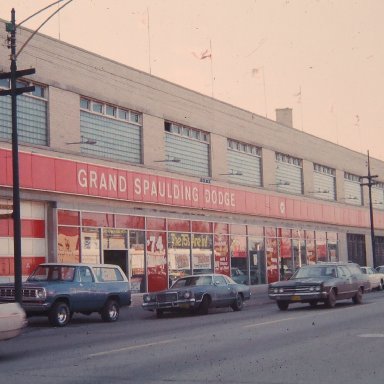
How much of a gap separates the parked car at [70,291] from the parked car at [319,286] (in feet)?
17.0

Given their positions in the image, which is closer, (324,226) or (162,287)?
(162,287)

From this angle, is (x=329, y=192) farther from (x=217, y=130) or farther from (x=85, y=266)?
(x=85, y=266)

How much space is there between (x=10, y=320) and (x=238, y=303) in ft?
47.6

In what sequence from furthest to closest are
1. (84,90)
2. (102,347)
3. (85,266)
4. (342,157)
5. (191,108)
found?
(342,157), (191,108), (84,90), (85,266), (102,347)

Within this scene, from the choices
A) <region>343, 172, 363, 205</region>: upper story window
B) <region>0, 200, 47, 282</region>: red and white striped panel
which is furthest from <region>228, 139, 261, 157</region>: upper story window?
<region>0, 200, 47, 282</region>: red and white striped panel

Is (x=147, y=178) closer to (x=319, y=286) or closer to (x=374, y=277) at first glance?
(x=319, y=286)

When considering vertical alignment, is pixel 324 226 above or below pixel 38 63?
below

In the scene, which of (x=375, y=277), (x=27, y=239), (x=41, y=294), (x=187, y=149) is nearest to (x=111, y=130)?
(x=187, y=149)

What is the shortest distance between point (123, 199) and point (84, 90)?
4.88m

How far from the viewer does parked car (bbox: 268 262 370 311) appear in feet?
85.4

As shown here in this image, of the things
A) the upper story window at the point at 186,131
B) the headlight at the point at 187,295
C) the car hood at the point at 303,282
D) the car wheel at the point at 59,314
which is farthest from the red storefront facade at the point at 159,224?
the car hood at the point at 303,282

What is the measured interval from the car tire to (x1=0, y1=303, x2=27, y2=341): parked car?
45.1 feet

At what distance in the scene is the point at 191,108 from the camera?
132 ft

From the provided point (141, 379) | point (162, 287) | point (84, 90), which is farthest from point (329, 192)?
point (141, 379)
